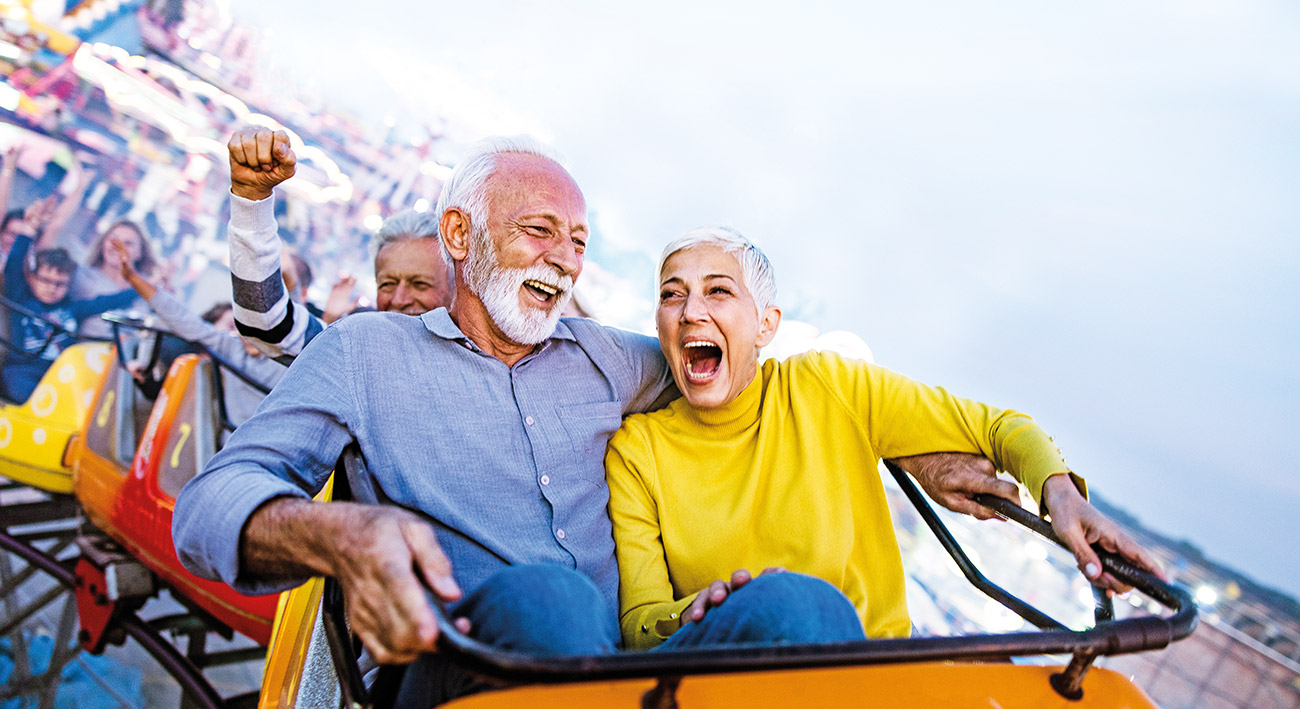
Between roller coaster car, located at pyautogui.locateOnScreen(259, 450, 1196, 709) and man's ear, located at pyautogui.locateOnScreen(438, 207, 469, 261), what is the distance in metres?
0.89

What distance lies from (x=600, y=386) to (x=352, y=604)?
0.98m

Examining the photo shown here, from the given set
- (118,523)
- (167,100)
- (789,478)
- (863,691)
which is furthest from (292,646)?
(167,100)

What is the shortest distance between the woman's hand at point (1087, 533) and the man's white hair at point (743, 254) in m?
0.76

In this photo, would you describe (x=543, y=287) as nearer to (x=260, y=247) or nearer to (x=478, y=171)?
(x=478, y=171)

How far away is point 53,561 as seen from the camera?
11.3ft

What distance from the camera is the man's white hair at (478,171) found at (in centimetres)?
162

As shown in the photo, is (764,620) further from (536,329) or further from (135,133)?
(135,133)

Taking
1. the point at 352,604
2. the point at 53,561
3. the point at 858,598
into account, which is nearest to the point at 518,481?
the point at 352,604

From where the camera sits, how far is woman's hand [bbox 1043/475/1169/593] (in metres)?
1.04

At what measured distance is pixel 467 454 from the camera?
1329 mm

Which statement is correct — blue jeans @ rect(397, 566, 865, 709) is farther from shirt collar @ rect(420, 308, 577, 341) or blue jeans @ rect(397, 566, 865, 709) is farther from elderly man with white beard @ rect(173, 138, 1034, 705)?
shirt collar @ rect(420, 308, 577, 341)

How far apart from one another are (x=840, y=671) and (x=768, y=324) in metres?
1.04

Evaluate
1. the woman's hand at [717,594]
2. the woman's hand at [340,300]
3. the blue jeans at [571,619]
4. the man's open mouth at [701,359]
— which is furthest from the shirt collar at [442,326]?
the woman's hand at [340,300]

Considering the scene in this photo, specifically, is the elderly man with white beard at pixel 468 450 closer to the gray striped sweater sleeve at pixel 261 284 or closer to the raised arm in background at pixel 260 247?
the raised arm in background at pixel 260 247
